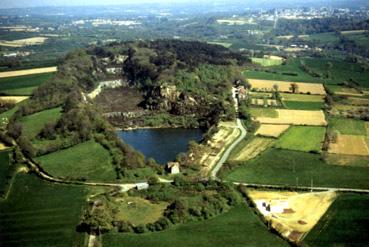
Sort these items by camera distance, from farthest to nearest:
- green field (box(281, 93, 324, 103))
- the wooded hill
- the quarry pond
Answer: green field (box(281, 93, 324, 103))
the wooded hill
the quarry pond

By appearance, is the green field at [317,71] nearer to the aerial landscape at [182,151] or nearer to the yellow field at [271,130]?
the aerial landscape at [182,151]

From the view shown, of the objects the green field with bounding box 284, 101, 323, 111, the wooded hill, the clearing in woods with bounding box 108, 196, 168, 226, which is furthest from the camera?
the green field with bounding box 284, 101, 323, 111

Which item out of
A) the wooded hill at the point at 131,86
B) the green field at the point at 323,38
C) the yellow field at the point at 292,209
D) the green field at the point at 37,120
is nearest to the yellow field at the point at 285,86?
the wooded hill at the point at 131,86

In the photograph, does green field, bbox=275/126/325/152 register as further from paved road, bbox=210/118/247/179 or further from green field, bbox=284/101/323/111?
green field, bbox=284/101/323/111

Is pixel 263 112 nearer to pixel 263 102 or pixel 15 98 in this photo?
pixel 263 102

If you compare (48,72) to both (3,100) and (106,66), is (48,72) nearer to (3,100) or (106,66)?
(106,66)

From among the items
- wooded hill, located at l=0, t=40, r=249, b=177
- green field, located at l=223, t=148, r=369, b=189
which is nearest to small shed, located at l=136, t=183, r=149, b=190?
wooded hill, located at l=0, t=40, r=249, b=177

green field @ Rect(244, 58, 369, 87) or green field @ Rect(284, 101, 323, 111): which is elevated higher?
green field @ Rect(284, 101, 323, 111)
